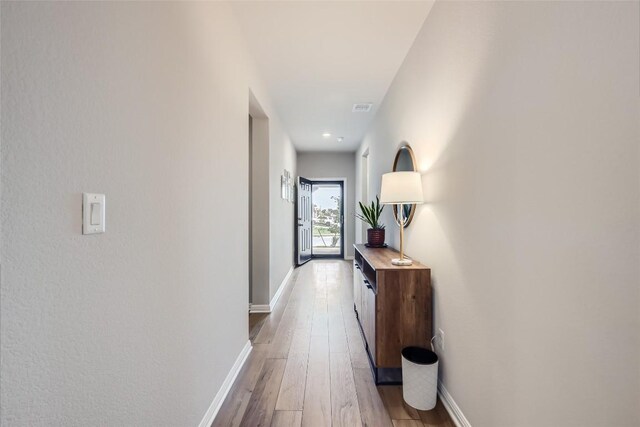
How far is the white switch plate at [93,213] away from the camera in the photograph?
30.9 inches

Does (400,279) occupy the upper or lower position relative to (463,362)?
upper

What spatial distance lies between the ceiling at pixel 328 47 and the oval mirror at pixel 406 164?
0.85 metres

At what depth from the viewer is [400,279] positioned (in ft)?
6.53

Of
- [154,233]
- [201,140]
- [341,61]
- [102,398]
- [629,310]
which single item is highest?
[341,61]

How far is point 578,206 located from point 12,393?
4.72 feet

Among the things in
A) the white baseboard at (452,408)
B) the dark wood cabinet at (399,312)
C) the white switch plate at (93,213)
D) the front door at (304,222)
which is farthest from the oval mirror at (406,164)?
the front door at (304,222)

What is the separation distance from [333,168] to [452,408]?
5914mm

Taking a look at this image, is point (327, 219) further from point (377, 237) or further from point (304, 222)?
point (377, 237)

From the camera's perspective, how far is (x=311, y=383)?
2.02 meters

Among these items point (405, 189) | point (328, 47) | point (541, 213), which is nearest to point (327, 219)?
point (328, 47)

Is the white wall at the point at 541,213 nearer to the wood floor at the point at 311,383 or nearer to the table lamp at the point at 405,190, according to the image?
the table lamp at the point at 405,190

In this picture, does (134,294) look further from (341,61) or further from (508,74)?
(341,61)

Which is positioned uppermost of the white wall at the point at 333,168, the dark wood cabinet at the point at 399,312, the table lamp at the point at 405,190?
the white wall at the point at 333,168

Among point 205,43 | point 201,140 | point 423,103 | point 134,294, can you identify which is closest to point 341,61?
point 423,103
